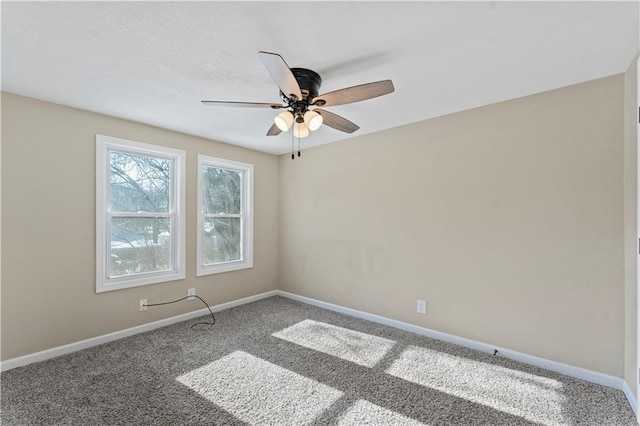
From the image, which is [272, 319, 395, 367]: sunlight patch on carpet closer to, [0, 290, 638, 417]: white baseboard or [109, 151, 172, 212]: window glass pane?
[0, 290, 638, 417]: white baseboard

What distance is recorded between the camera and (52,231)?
267 cm

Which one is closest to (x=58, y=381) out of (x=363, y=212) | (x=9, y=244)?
(x=9, y=244)

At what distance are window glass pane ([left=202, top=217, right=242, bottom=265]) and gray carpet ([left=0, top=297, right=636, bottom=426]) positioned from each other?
1200 millimetres

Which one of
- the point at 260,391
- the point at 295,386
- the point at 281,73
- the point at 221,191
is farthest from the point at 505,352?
the point at 221,191

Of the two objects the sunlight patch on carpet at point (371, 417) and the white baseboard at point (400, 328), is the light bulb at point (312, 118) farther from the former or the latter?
the white baseboard at point (400, 328)

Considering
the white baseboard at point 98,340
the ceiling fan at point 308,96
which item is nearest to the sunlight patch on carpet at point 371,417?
the ceiling fan at point 308,96

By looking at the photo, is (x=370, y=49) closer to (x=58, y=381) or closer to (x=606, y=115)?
(x=606, y=115)

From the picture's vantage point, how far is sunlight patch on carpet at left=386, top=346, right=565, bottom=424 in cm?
195

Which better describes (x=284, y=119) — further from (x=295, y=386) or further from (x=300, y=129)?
(x=295, y=386)

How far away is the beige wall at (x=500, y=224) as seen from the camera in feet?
7.31

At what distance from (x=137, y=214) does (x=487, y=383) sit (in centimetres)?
369

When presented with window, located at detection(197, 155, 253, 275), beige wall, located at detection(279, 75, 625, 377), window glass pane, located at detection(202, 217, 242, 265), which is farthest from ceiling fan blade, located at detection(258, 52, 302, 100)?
window glass pane, located at detection(202, 217, 242, 265)

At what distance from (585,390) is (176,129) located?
4494mm

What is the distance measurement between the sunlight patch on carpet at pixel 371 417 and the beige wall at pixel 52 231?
2552 millimetres
